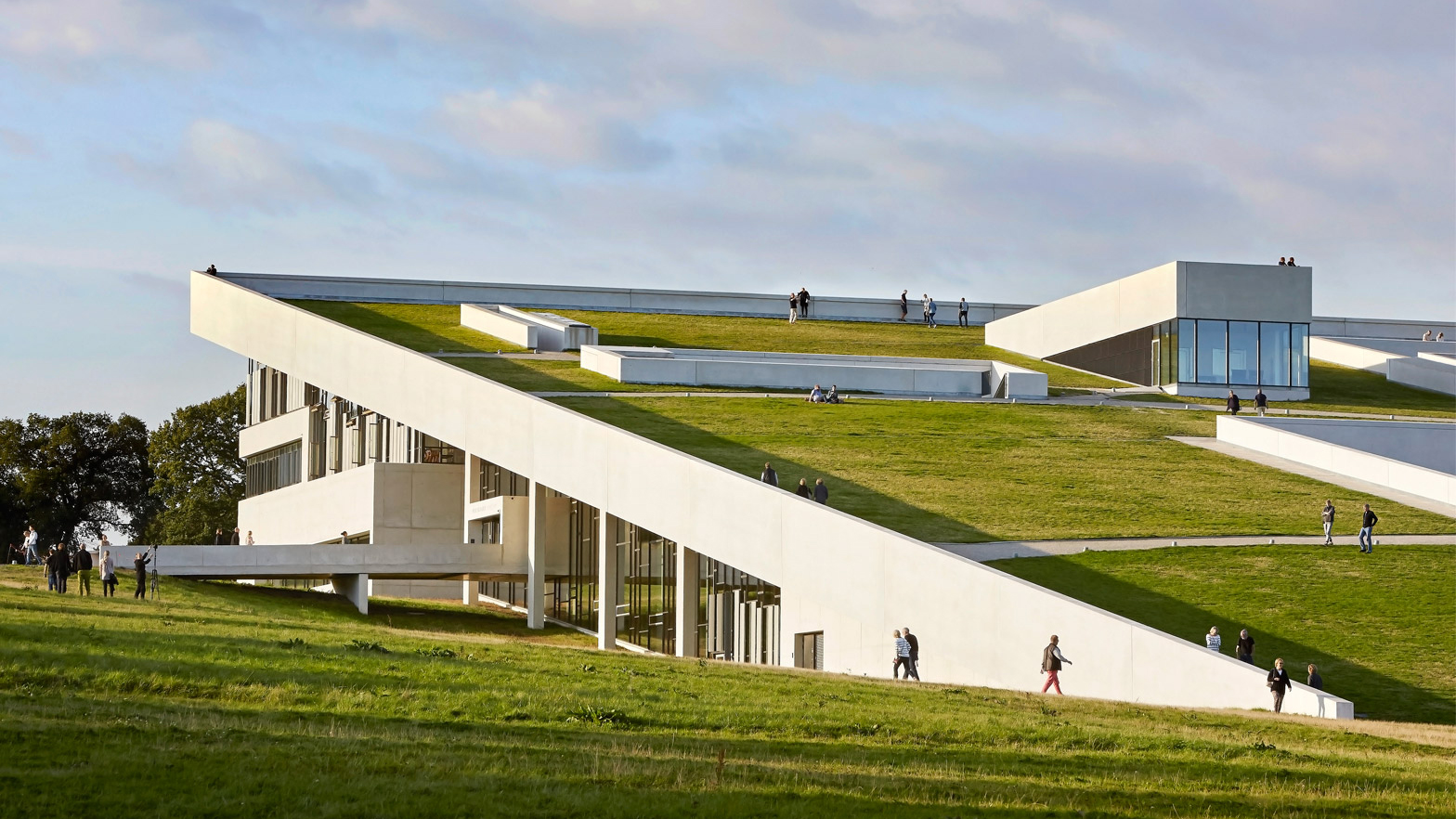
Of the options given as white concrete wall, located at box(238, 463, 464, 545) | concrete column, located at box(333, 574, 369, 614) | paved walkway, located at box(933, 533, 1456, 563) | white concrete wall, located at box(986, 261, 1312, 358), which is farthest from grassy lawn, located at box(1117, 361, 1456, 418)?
concrete column, located at box(333, 574, 369, 614)

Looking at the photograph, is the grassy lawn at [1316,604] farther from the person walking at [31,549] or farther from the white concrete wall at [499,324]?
the white concrete wall at [499,324]

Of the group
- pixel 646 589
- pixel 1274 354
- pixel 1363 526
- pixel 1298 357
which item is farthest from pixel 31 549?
pixel 1298 357

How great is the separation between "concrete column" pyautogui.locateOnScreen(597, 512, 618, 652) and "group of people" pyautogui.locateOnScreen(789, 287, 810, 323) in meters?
30.6

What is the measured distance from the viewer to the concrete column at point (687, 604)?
35094 mm

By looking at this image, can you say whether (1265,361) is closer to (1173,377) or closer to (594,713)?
(1173,377)

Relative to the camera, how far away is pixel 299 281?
67.2 metres

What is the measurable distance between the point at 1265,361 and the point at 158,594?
37.1m

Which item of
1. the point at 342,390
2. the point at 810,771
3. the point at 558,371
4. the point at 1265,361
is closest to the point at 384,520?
the point at 342,390

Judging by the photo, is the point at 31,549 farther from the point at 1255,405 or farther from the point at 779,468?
the point at 1255,405

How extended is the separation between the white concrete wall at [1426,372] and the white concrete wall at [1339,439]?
1291 centimetres

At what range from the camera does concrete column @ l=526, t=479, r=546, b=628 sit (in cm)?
4153

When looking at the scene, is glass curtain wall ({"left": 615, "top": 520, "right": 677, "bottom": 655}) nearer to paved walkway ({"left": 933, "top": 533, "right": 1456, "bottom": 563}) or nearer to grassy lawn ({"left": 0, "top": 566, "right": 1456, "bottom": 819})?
paved walkway ({"left": 933, "top": 533, "right": 1456, "bottom": 563})

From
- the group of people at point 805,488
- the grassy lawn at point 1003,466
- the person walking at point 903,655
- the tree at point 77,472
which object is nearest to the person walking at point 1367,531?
the grassy lawn at point 1003,466

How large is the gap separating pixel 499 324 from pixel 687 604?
2688cm
